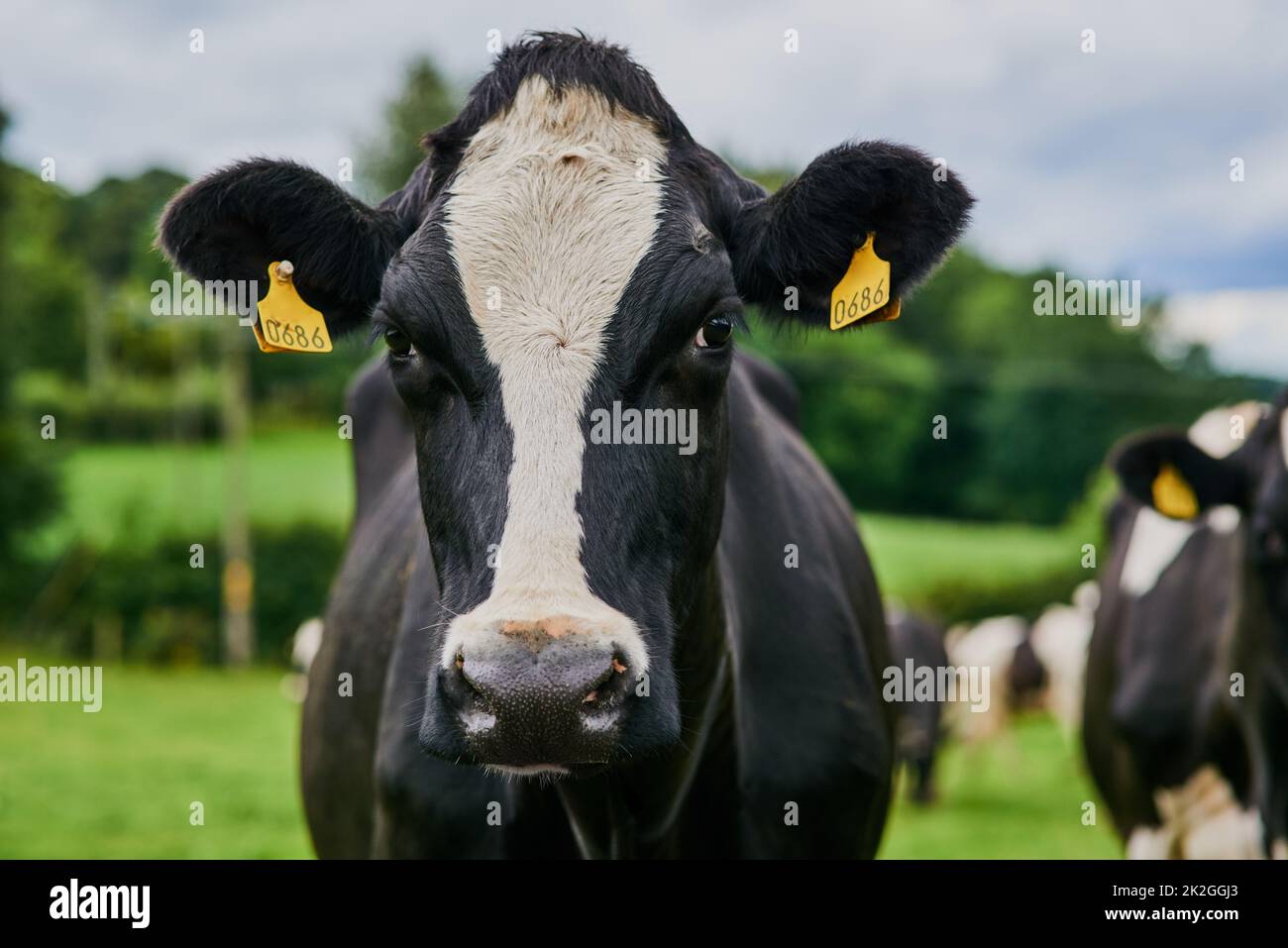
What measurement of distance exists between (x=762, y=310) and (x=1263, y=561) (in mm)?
2860

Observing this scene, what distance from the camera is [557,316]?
274 centimetres

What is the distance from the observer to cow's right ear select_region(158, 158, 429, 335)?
324 cm

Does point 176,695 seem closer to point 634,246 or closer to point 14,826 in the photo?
point 14,826

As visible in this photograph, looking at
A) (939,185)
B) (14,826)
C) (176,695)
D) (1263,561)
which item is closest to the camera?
(939,185)

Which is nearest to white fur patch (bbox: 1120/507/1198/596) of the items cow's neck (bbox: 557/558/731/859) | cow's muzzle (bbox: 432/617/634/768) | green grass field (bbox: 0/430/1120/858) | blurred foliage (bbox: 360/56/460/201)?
green grass field (bbox: 0/430/1120/858)

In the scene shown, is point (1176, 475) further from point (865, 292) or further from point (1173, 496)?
point (865, 292)

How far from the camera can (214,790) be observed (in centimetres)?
1277

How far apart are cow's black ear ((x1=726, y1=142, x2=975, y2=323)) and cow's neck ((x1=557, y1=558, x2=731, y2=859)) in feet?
2.28

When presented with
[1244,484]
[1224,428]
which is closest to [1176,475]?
[1244,484]

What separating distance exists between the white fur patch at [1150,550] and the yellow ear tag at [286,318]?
4650 millimetres

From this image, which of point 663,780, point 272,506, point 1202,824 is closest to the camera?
point 663,780

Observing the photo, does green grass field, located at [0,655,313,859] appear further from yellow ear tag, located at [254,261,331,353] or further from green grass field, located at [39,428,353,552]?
green grass field, located at [39,428,353,552]

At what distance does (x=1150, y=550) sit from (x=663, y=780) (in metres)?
4.78
